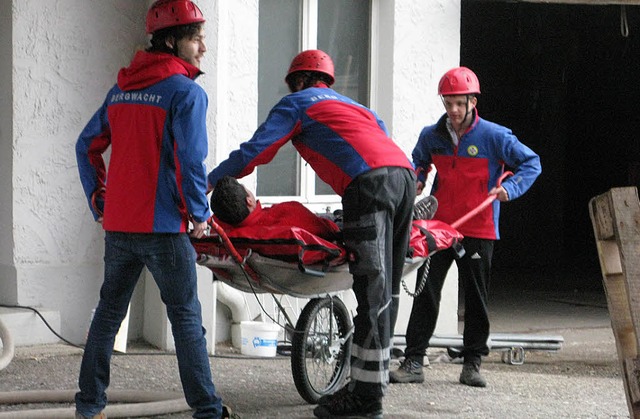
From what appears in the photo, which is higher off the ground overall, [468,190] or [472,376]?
[468,190]

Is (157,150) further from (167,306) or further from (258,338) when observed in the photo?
(258,338)

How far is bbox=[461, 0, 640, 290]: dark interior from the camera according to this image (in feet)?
58.1

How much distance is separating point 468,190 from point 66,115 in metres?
3.03

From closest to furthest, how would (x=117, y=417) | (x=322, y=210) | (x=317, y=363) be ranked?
(x=117, y=417)
(x=317, y=363)
(x=322, y=210)

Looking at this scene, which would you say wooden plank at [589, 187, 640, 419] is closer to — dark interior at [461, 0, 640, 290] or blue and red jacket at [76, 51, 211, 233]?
blue and red jacket at [76, 51, 211, 233]

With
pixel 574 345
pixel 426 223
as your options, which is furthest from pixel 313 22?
pixel 574 345

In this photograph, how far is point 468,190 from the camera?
26.0 feet

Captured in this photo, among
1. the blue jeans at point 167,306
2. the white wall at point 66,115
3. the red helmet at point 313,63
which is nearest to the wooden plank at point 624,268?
the blue jeans at point 167,306

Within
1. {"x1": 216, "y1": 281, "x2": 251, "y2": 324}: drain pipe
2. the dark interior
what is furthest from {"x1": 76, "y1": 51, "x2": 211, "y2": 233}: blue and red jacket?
the dark interior

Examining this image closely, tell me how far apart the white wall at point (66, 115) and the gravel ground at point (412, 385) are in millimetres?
542

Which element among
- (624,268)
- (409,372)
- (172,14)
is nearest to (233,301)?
(409,372)

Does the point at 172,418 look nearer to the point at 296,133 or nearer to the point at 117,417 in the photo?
the point at 117,417

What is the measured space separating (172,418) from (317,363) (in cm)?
107

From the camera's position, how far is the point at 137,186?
554 cm
